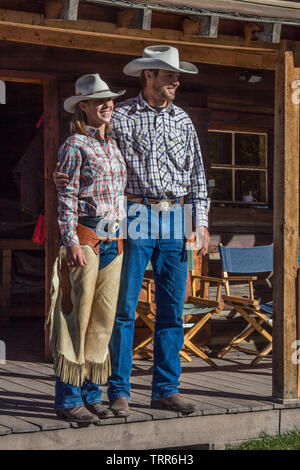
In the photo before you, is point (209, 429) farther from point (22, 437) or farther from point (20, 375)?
point (20, 375)

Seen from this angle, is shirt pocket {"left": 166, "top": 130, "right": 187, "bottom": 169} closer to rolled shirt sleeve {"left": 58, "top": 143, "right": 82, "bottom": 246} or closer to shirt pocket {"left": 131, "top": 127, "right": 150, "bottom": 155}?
shirt pocket {"left": 131, "top": 127, "right": 150, "bottom": 155}

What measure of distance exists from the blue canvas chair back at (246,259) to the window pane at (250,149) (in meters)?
0.93

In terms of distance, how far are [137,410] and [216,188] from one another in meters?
3.37

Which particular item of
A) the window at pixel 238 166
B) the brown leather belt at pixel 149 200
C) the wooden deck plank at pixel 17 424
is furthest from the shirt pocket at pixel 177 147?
the window at pixel 238 166

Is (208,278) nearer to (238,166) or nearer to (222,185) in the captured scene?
(222,185)

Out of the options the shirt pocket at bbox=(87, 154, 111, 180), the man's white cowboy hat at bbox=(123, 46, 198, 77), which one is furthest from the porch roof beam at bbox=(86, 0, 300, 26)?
the shirt pocket at bbox=(87, 154, 111, 180)

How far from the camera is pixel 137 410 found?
4.88 metres

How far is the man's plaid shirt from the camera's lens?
4730 mm

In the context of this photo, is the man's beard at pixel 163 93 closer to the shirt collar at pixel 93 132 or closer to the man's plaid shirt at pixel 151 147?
the man's plaid shirt at pixel 151 147

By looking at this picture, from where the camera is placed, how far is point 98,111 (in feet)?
14.8

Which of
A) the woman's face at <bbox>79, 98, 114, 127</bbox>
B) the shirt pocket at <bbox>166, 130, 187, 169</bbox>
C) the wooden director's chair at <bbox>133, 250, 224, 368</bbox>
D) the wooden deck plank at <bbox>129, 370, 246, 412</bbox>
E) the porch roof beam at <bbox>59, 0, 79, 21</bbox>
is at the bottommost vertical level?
the wooden deck plank at <bbox>129, 370, 246, 412</bbox>

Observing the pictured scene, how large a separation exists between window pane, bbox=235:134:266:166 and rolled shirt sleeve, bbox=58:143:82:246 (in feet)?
12.5

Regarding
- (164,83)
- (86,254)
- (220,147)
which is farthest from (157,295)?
(220,147)
